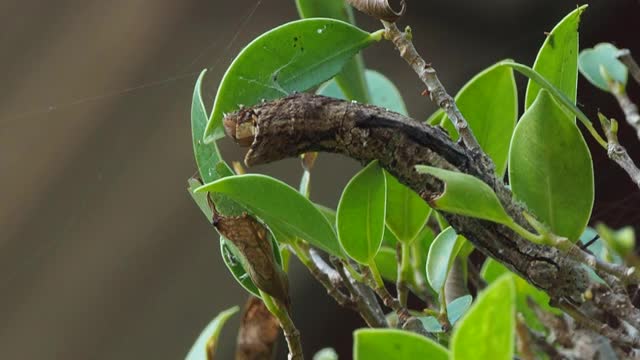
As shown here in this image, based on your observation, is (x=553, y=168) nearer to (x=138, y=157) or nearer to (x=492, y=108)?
(x=492, y=108)

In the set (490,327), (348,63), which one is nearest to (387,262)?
(348,63)

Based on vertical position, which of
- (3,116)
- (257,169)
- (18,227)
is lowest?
(257,169)

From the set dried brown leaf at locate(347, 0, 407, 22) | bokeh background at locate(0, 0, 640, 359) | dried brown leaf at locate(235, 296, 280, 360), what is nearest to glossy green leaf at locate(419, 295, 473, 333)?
dried brown leaf at locate(235, 296, 280, 360)

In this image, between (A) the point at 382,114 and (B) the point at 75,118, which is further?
(B) the point at 75,118

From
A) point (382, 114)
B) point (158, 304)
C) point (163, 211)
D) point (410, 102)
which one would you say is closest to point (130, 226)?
point (163, 211)

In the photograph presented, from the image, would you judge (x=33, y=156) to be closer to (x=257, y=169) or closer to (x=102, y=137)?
(x=102, y=137)

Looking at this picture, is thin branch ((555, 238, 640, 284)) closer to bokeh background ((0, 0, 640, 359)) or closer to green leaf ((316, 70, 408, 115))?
green leaf ((316, 70, 408, 115))

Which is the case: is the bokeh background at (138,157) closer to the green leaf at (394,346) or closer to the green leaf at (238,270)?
the green leaf at (238,270)
